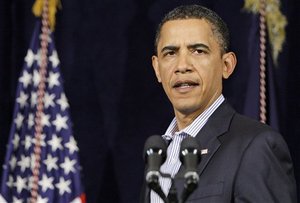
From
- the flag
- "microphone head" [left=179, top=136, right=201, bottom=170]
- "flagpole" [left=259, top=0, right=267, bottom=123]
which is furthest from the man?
the flag

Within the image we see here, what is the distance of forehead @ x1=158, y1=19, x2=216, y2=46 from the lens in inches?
103

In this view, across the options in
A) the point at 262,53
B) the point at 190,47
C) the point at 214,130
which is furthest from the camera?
the point at 262,53

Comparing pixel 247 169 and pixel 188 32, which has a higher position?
pixel 188 32

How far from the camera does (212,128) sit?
2516mm

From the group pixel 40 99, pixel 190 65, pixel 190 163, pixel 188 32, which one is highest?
pixel 188 32

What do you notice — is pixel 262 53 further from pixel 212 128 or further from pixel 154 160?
pixel 154 160

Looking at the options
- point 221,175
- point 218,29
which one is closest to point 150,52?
point 218,29

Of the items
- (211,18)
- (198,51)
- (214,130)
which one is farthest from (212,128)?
(211,18)

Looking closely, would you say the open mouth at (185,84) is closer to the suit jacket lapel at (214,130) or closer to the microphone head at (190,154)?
the suit jacket lapel at (214,130)

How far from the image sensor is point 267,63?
382 centimetres

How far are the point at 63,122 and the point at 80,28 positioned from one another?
2.47 ft

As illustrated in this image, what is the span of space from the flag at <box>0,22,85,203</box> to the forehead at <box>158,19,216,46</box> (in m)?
1.43

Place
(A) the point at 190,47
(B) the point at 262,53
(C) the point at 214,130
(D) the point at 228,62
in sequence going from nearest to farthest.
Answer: (C) the point at 214,130 < (A) the point at 190,47 < (D) the point at 228,62 < (B) the point at 262,53

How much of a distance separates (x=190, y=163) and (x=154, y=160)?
0.10 meters
